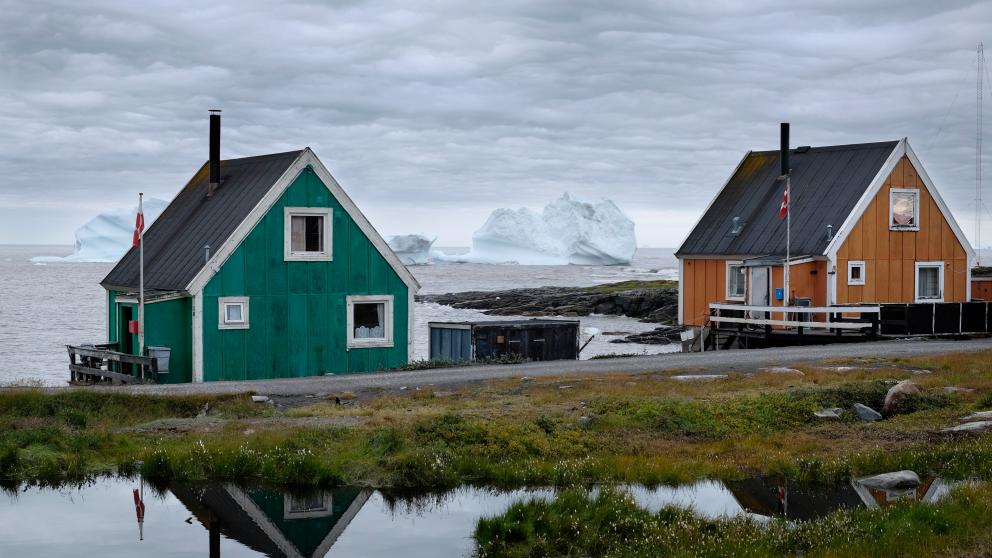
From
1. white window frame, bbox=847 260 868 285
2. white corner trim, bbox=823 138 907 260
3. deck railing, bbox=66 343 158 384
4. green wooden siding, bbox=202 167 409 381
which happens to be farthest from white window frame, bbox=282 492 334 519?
white window frame, bbox=847 260 868 285

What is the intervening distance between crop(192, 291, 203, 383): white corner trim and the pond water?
13.2 meters

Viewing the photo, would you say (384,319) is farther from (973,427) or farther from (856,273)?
(973,427)

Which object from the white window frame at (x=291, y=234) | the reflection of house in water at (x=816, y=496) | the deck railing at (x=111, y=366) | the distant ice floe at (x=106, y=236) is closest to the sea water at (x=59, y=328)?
the deck railing at (x=111, y=366)

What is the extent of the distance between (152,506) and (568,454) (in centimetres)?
610

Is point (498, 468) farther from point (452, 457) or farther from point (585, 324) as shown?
point (585, 324)

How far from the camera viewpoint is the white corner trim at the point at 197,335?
97.3ft

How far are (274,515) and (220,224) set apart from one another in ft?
60.4

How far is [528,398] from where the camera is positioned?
72.8 feet

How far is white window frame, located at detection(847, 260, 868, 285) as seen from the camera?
131 ft

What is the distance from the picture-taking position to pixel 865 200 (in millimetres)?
39812

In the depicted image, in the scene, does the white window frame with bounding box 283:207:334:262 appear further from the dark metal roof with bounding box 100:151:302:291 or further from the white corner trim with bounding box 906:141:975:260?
the white corner trim with bounding box 906:141:975:260

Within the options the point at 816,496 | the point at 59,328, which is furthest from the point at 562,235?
the point at 816,496

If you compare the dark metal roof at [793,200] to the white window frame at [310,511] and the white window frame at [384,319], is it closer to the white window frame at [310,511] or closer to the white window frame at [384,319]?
the white window frame at [384,319]

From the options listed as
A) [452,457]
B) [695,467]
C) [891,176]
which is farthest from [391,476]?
[891,176]
